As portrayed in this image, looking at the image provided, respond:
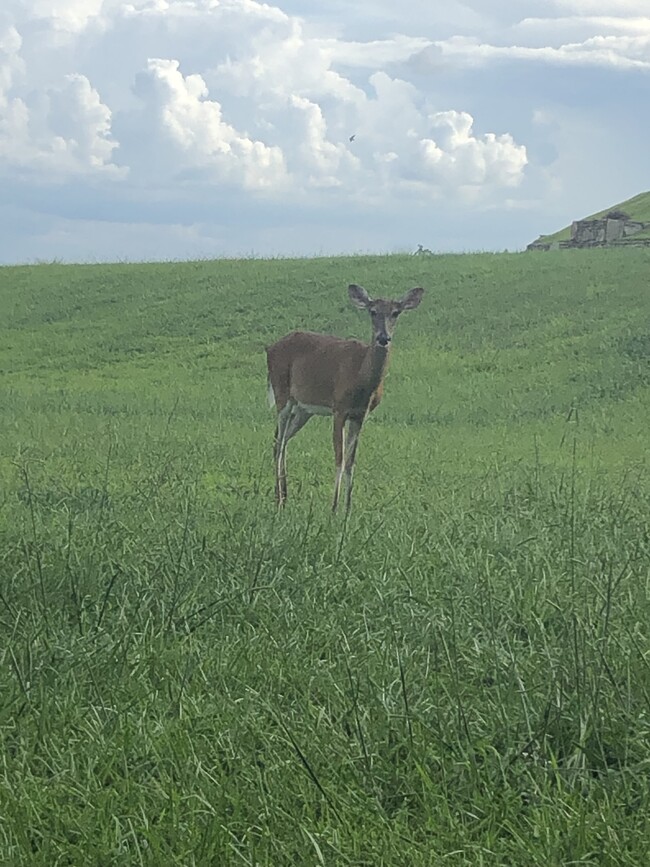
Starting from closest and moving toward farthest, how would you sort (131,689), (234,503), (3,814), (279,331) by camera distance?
(3,814)
(131,689)
(234,503)
(279,331)

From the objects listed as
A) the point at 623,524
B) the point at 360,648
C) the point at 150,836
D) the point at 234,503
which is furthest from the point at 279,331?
the point at 150,836

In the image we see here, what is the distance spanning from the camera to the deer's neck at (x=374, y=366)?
9.77 meters

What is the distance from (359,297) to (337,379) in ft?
3.64

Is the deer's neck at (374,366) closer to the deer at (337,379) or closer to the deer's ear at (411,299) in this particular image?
the deer at (337,379)

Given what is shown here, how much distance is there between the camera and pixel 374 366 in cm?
993

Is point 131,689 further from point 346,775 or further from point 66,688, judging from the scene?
point 346,775

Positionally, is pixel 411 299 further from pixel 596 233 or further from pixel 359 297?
pixel 596 233

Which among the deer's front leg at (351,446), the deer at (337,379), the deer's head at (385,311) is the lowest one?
the deer's front leg at (351,446)

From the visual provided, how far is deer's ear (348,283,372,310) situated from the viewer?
9.47 metres

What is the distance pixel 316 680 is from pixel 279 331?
24716mm

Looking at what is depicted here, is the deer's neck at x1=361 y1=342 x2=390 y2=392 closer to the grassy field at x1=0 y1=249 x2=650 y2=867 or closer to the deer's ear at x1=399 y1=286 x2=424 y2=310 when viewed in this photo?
the deer's ear at x1=399 y1=286 x2=424 y2=310

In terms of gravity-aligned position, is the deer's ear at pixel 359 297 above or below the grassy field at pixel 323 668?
above

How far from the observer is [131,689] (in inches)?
191

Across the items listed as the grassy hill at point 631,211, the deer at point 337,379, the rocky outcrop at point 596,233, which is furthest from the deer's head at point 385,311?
the grassy hill at point 631,211
